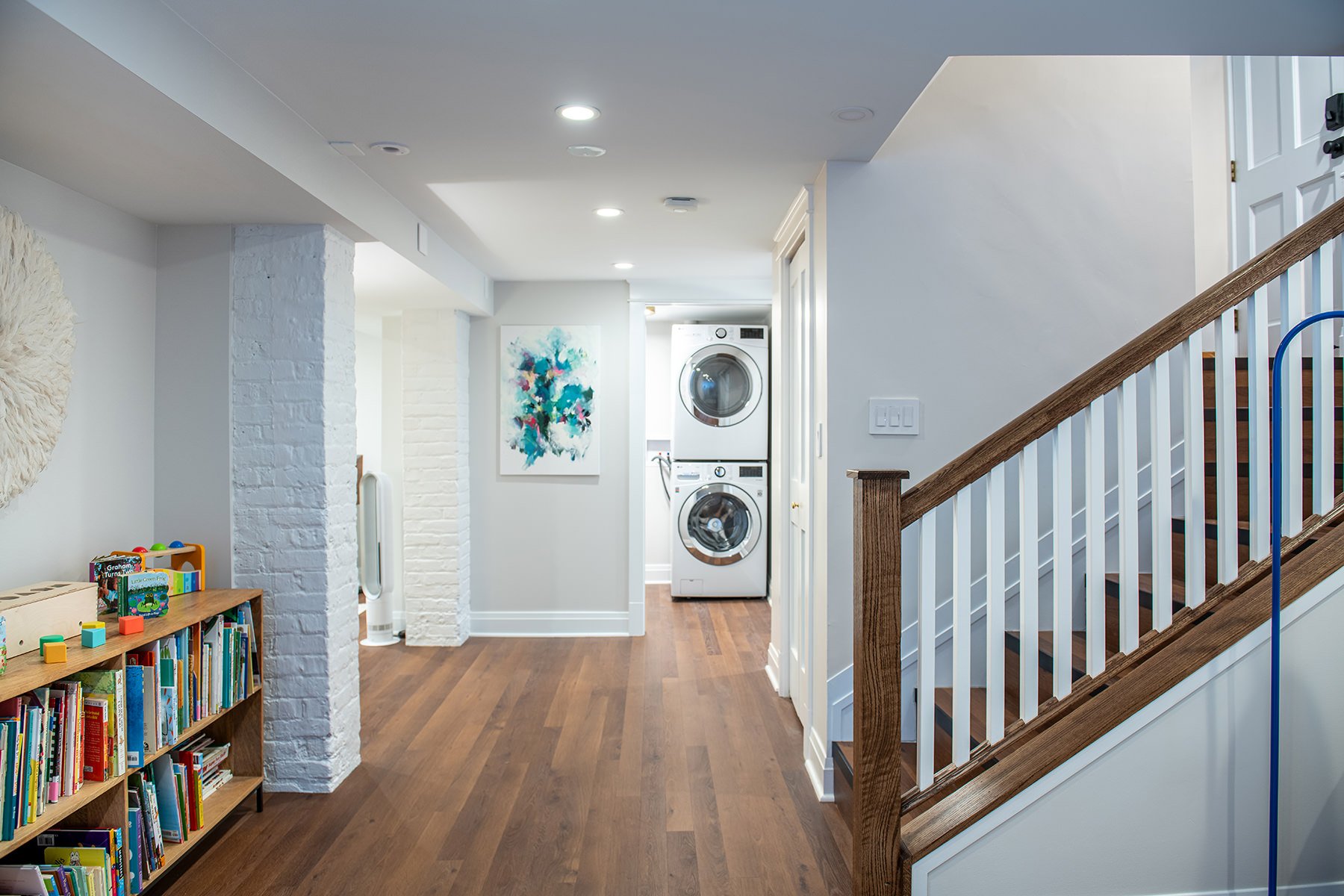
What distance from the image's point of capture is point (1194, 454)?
2047 mm

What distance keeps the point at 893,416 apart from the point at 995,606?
3.37ft

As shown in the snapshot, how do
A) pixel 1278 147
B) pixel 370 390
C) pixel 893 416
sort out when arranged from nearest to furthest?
pixel 893 416
pixel 1278 147
pixel 370 390

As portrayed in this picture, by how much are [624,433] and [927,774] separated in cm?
355

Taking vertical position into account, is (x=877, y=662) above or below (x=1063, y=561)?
below

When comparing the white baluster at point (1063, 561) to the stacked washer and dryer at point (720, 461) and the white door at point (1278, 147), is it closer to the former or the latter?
the white door at point (1278, 147)

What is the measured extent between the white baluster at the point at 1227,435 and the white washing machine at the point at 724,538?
4.37 m

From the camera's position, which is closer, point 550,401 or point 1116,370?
point 1116,370

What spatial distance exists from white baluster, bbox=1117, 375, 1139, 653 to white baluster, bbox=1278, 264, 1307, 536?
377mm

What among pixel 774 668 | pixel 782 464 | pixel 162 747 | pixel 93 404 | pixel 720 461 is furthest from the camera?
pixel 720 461

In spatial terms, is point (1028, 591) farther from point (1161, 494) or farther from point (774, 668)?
point (774, 668)

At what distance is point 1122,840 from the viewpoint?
2004 millimetres

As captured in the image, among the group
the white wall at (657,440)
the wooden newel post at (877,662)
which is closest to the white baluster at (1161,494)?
the wooden newel post at (877,662)

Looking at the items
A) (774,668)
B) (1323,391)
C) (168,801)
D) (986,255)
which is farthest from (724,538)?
(1323,391)

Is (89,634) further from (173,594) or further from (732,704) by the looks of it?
(732,704)
